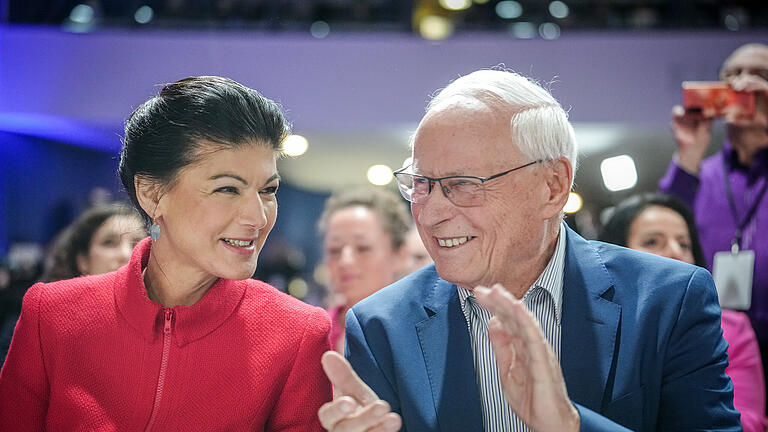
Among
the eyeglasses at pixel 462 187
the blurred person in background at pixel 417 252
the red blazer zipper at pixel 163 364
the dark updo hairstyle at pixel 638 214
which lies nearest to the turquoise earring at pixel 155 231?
the red blazer zipper at pixel 163 364

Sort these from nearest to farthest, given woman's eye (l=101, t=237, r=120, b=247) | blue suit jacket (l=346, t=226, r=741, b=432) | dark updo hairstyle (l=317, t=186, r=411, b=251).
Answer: blue suit jacket (l=346, t=226, r=741, b=432)
woman's eye (l=101, t=237, r=120, b=247)
dark updo hairstyle (l=317, t=186, r=411, b=251)

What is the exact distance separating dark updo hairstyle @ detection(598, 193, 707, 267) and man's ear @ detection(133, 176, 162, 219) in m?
1.71

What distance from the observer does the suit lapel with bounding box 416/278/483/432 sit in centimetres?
162

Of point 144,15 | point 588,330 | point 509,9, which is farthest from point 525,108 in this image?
point 509,9

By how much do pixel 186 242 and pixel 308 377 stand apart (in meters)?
0.39

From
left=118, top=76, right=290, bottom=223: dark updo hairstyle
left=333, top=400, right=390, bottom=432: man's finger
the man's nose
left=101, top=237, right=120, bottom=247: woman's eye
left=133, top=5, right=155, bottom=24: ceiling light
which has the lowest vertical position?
left=101, top=237, right=120, bottom=247: woman's eye

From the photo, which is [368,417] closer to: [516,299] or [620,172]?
[516,299]

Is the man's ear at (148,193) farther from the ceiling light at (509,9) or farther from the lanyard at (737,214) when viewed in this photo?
the ceiling light at (509,9)

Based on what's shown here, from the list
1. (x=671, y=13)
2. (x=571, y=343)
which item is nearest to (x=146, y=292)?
(x=571, y=343)

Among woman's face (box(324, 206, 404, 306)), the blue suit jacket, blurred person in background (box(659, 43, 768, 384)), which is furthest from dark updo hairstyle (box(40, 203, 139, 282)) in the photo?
blurred person in background (box(659, 43, 768, 384))

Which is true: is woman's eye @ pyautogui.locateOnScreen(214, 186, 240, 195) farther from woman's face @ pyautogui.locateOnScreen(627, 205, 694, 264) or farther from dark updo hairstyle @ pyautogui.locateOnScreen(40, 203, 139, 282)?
woman's face @ pyautogui.locateOnScreen(627, 205, 694, 264)

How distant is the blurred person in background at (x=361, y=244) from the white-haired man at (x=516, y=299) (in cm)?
136

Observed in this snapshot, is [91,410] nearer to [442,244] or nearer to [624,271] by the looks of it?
[442,244]

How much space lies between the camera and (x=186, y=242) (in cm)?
164
